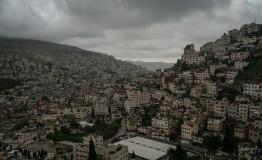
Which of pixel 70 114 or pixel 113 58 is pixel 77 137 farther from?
pixel 113 58

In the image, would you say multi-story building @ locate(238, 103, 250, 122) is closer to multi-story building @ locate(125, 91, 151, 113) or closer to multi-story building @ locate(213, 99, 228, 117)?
multi-story building @ locate(213, 99, 228, 117)

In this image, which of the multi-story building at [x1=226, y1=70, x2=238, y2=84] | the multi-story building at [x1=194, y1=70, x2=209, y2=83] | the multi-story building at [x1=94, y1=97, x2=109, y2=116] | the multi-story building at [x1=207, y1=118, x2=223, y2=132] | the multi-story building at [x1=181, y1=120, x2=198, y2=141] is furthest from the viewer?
the multi-story building at [x1=194, y1=70, x2=209, y2=83]

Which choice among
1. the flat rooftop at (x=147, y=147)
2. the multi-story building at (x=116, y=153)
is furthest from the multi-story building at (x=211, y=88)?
the multi-story building at (x=116, y=153)

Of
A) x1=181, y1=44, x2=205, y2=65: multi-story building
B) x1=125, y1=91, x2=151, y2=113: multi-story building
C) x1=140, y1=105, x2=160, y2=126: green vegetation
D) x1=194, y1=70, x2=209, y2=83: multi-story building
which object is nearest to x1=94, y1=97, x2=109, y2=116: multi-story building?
x1=125, y1=91, x2=151, y2=113: multi-story building

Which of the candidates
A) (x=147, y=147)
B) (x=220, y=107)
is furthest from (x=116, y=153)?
(x=220, y=107)

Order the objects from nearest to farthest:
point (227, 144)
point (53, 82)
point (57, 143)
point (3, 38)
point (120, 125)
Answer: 1. point (227, 144)
2. point (57, 143)
3. point (120, 125)
4. point (53, 82)
5. point (3, 38)

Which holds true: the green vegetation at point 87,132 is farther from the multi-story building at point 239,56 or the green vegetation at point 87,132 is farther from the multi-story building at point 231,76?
the multi-story building at point 239,56

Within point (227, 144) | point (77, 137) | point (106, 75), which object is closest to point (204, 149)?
point (227, 144)
